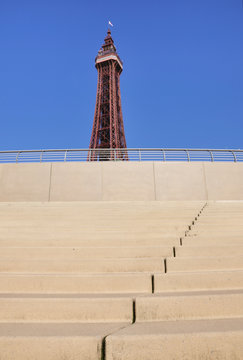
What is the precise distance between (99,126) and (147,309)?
41.6 m

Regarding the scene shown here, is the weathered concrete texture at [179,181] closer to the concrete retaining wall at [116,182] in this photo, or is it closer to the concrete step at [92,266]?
the concrete retaining wall at [116,182]

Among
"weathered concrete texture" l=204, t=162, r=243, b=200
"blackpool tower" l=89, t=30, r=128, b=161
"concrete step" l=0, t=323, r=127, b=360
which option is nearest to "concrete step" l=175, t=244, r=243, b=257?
"concrete step" l=0, t=323, r=127, b=360

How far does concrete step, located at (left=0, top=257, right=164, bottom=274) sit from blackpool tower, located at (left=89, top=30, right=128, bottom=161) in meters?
36.1

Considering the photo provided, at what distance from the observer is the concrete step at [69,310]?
1745 mm

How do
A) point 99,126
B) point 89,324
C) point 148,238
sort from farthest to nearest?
point 99,126 < point 148,238 < point 89,324

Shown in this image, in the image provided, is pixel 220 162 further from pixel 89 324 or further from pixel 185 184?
pixel 89 324

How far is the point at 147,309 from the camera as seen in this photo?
175cm

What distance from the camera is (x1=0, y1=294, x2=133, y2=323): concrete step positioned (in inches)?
68.7

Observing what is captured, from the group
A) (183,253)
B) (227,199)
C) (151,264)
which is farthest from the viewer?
(227,199)

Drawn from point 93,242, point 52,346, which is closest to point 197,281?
point 52,346

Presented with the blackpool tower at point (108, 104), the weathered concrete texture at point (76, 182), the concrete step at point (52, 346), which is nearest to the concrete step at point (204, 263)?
the concrete step at point (52, 346)

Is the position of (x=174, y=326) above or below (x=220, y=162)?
below

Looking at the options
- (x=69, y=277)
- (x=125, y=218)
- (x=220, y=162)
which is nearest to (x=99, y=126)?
(x=220, y=162)

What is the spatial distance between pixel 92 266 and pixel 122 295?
0.69 m
